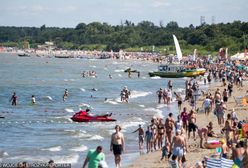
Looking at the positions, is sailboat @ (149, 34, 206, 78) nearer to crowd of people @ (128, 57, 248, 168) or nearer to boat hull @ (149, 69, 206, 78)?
boat hull @ (149, 69, 206, 78)

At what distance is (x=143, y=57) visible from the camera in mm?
143875

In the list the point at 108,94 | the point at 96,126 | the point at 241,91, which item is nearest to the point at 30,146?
the point at 96,126

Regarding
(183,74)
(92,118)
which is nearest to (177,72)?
(183,74)

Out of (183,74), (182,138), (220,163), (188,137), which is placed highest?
(182,138)

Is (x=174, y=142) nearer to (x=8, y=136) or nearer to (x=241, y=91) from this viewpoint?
(x=8, y=136)

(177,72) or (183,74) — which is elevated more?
(177,72)

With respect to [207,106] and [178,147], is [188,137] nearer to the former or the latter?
[178,147]

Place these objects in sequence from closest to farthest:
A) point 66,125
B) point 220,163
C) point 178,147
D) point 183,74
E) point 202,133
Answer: point 220,163
point 178,147
point 202,133
point 66,125
point 183,74

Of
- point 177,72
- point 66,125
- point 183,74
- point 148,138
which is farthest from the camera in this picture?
point 177,72

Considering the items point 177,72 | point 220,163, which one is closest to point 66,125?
point 220,163

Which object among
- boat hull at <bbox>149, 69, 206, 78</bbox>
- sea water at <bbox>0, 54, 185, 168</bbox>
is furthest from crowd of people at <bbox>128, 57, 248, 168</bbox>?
boat hull at <bbox>149, 69, 206, 78</bbox>

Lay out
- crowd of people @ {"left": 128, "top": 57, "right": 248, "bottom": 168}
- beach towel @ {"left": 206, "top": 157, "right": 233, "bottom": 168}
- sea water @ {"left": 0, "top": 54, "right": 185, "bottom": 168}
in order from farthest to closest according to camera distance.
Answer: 1. sea water @ {"left": 0, "top": 54, "right": 185, "bottom": 168}
2. crowd of people @ {"left": 128, "top": 57, "right": 248, "bottom": 168}
3. beach towel @ {"left": 206, "top": 157, "right": 233, "bottom": 168}

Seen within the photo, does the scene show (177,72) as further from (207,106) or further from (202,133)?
(202,133)

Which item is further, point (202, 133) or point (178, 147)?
point (202, 133)
